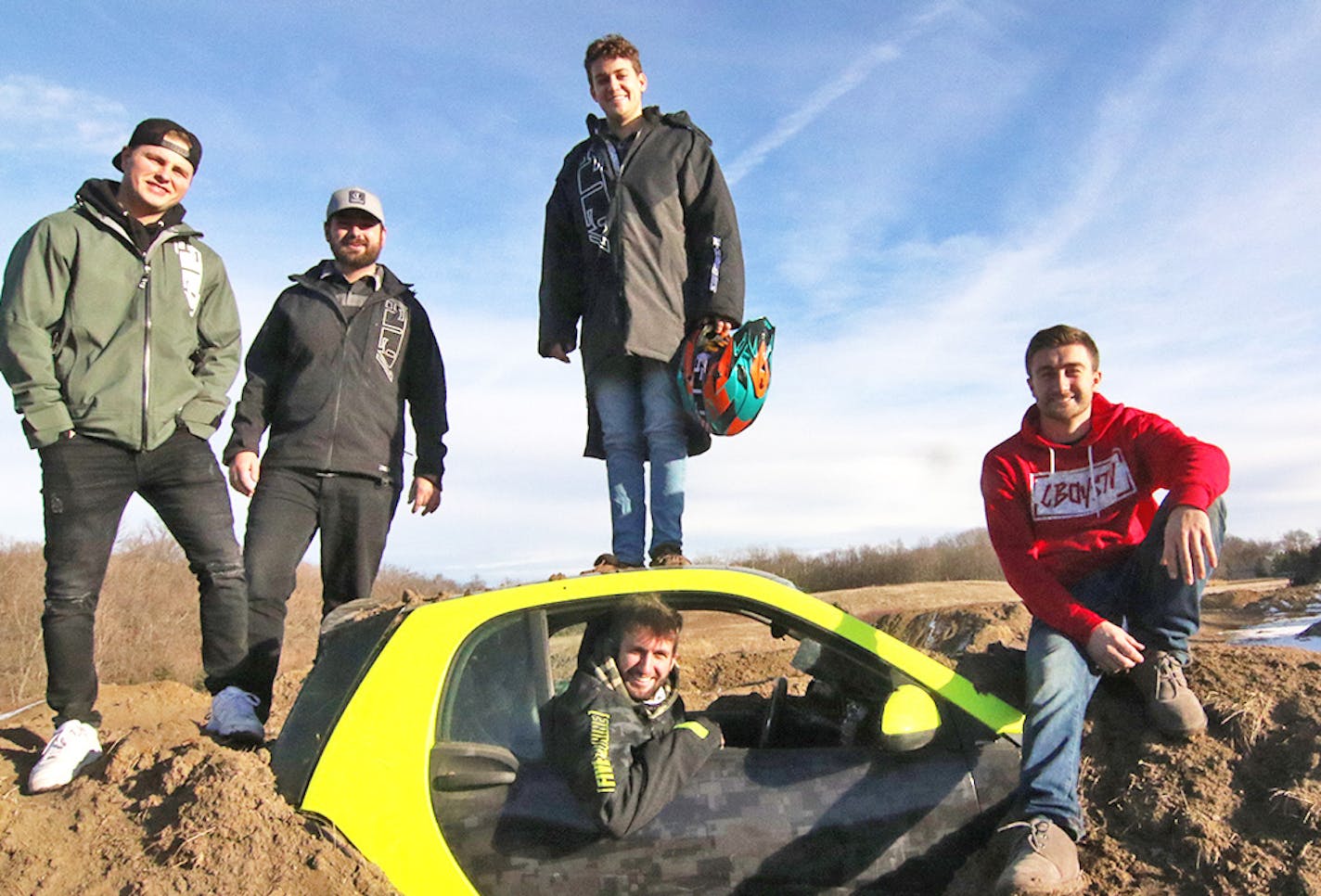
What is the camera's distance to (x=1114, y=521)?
3.46 m

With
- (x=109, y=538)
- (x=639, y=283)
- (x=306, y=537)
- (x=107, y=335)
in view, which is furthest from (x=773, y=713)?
(x=107, y=335)

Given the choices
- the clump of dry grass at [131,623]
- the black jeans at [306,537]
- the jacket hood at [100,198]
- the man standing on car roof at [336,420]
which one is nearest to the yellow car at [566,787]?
the black jeans at [306,537]

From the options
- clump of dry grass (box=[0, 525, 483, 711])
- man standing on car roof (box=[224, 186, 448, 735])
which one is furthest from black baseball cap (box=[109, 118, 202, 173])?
clump of dry grass (box=[0, 525, 483, 711])

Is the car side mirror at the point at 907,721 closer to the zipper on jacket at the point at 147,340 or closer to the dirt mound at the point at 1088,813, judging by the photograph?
the dirt mound at the point at 1088,813

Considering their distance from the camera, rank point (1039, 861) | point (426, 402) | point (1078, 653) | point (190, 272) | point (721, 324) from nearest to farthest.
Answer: point (1039, 861), point (1078, 653), point (190, 272), point (721, 324), point (426, 402)

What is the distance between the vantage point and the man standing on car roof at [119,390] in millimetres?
3420

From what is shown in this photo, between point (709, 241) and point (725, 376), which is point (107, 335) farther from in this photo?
point (709, 241)

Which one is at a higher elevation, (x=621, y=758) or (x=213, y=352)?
(x=213, y=352)

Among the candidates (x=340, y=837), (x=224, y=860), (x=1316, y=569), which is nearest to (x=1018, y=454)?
(x=340, y=837)

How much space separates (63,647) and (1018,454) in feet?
11.2

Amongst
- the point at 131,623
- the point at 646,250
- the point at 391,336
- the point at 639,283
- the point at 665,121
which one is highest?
the point at 665,121

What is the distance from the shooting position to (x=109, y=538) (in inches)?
139

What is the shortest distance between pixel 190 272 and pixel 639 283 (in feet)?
5.97

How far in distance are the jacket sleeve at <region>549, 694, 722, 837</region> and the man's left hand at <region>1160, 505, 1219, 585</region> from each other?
1496 millimetres
